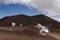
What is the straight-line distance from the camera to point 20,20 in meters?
112

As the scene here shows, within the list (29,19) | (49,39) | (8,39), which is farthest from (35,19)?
(8,39)

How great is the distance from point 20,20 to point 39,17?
12360 millimetres

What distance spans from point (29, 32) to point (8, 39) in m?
14.1

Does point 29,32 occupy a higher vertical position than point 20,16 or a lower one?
lower

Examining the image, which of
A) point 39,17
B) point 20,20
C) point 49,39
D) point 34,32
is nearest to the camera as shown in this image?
point 49,39

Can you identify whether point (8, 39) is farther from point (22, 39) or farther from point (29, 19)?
point (29, 19)

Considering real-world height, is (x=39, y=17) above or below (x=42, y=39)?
above

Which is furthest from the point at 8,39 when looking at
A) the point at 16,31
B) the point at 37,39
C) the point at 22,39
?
the point at 16,31

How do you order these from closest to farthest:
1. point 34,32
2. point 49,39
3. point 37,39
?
point 37,39 → point 49,39 → point 34,32

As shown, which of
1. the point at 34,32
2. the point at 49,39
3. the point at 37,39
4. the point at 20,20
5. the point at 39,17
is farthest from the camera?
the point at 39,17

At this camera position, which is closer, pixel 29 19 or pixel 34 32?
pixel 34 32

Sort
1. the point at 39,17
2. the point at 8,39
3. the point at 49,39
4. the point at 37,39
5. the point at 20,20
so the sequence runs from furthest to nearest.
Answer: the point at 39,17, the point at 20,20, the point at 49,39, the point at 37,39, the point at 8,39

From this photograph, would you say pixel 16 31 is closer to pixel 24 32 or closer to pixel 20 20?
pixel 24 32

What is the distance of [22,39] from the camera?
4762 centimetres
